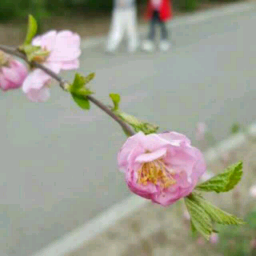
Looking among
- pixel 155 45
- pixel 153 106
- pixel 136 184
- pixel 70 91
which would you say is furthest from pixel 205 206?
pixel 155 45

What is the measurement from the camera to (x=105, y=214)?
395 centimetres

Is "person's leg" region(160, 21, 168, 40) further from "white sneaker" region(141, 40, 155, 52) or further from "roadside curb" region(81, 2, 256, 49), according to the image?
"roadside curb" region(81, 2, 256, 49)

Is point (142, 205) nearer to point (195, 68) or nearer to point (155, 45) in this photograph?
point (195, 68)

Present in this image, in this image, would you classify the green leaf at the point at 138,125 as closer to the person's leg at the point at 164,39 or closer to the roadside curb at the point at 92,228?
the roadside curb at the point at 92,228

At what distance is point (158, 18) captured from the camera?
9227 millimetres

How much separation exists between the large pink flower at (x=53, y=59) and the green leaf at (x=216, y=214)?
Result: 0.27m

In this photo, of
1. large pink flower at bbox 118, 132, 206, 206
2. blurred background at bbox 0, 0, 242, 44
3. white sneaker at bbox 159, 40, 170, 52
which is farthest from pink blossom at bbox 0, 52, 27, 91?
white sneaker at bbox 159, 40, 170, 52

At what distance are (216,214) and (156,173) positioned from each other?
66 mm

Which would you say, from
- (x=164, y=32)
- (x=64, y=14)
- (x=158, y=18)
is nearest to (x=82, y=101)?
(x=158, y=18)

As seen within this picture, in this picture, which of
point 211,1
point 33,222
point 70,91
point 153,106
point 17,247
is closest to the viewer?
point 70,91

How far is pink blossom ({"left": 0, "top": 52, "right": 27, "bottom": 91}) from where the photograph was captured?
0.80 metres

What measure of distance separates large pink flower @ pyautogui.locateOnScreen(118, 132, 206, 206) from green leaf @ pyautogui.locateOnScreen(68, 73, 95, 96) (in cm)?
15

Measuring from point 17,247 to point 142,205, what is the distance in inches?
30.2

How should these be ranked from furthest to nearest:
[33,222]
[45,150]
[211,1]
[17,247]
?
[211,1] < [45,150] < [33,222] < [17,247]
